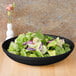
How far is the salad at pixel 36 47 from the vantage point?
105 centimetres

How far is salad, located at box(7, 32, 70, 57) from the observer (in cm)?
105

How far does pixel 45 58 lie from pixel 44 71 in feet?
0.27

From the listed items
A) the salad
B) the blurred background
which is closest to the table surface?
the salad

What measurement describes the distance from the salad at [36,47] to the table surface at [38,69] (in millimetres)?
74

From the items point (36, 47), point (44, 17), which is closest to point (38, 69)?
point (36, 47)

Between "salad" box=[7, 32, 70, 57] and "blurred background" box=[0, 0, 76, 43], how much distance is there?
0.28 meters

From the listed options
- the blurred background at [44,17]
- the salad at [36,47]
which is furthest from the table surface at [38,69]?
the blurred background at [44,17]

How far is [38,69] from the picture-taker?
104cm

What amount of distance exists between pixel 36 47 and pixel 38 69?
12 centimetres

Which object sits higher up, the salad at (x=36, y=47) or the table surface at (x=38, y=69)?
the salad at (x=36, y=47)

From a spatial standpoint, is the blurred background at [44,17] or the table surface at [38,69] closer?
the table surface at [38,69]

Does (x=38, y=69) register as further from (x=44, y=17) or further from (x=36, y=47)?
(x=44, y=17)

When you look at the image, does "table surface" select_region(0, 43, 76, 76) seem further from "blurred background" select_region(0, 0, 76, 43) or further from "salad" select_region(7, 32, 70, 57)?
"blurred background" select_region(0, 0, 76, 43)

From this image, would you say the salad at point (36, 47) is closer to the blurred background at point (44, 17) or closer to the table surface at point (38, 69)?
the table surface at point (38, 69)
